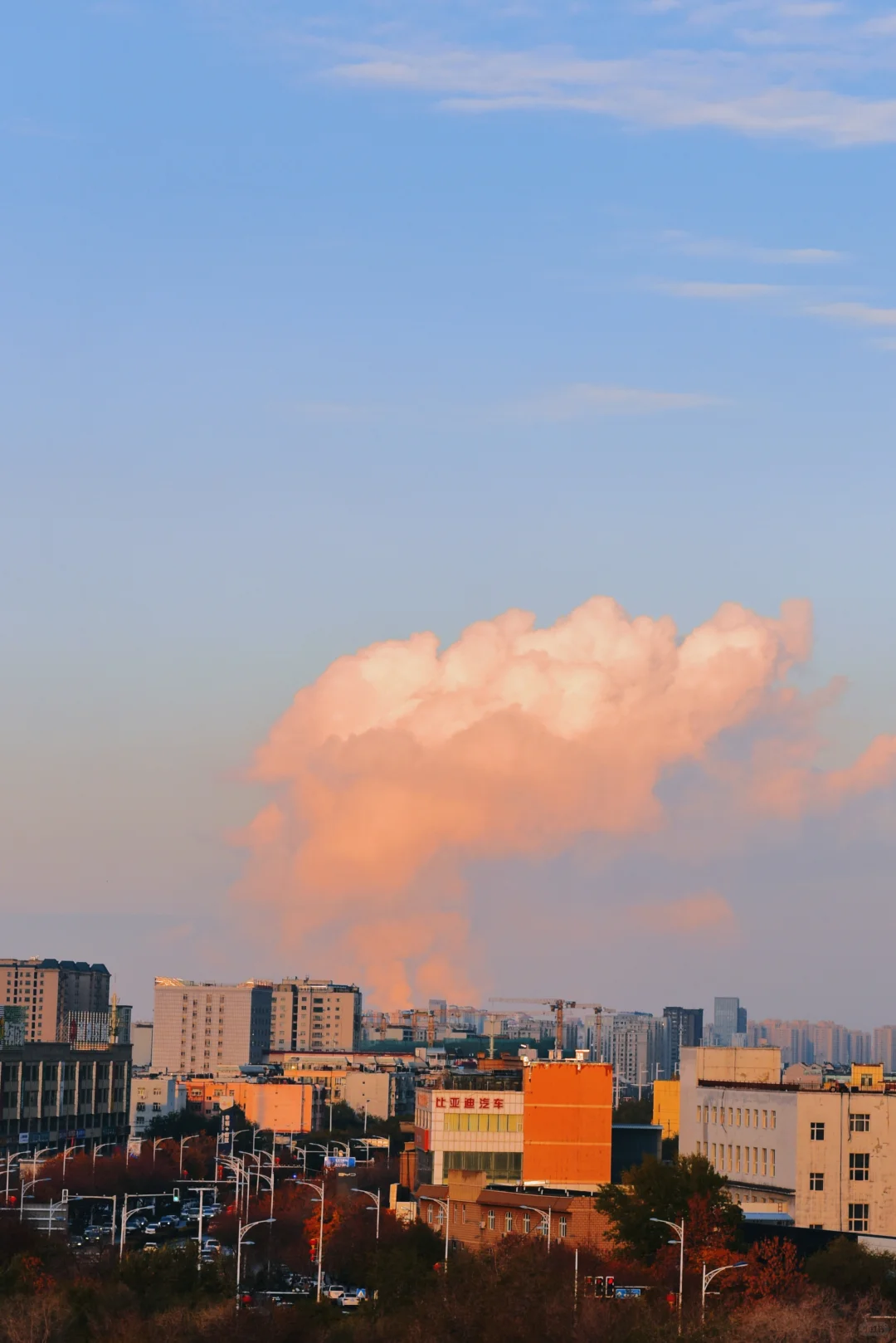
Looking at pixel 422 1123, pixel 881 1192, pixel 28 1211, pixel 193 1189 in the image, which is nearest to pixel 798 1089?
pixel 881 1192

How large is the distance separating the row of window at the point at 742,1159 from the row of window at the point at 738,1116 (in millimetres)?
1446

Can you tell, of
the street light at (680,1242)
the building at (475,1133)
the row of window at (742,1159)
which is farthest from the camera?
the building at (475,1133)

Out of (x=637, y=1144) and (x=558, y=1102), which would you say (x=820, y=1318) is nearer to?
(x=558, y=1102)

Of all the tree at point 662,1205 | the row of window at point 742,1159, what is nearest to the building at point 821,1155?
the row of window at point 742,1159

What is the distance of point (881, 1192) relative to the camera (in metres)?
125

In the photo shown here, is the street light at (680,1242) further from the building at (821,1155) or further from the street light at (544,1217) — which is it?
the building at (821,1155)

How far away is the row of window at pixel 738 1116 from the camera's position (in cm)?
13200

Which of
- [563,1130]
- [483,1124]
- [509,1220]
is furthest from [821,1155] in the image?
[483,1124]

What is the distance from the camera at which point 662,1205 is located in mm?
104375

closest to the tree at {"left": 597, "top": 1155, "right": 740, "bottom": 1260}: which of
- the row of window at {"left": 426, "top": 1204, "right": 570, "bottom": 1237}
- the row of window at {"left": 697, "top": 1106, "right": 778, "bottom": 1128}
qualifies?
the row of window at {"left": 426, "top": 1204, "right": 570, "bottom": 1237}

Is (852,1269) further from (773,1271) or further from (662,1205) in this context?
(662,1205)

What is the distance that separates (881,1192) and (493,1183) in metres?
25.1

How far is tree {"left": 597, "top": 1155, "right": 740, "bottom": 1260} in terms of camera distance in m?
103

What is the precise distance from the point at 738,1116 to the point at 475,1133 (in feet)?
57.4
